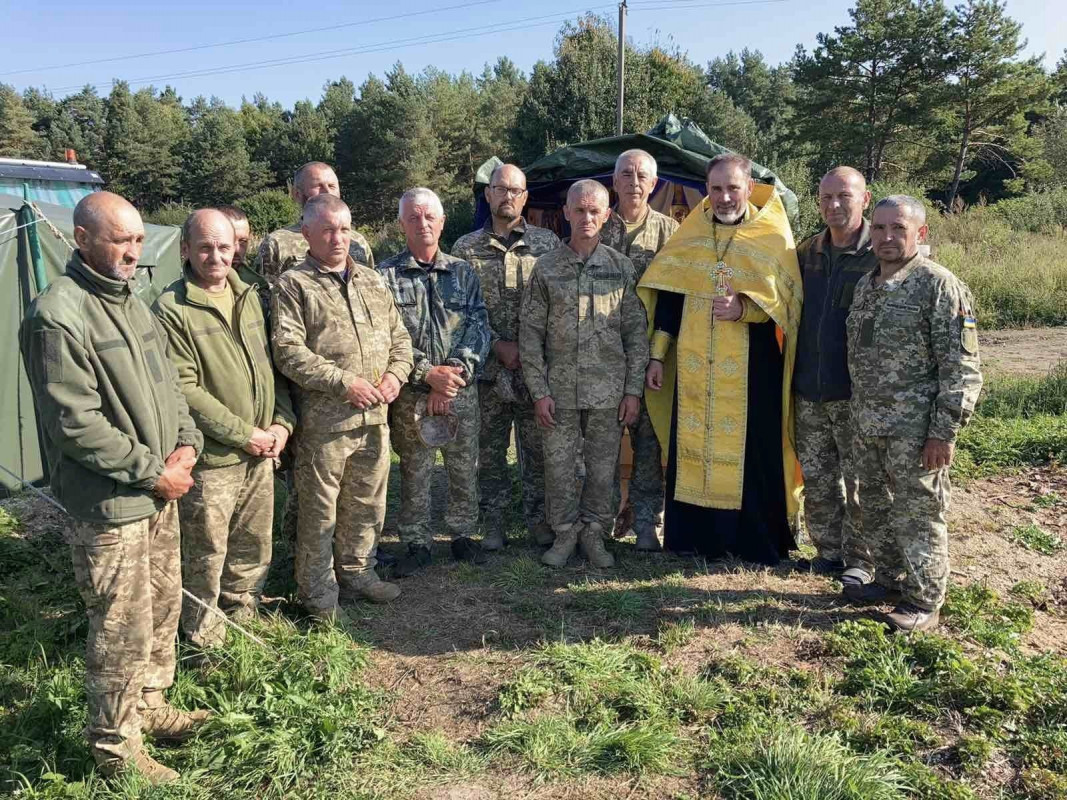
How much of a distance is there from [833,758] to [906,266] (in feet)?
7.20

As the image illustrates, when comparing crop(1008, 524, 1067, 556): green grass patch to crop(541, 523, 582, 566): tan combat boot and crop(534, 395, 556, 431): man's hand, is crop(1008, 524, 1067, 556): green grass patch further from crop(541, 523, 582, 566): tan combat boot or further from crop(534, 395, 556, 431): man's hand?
crop(534, 395, 556, 431): man's hand

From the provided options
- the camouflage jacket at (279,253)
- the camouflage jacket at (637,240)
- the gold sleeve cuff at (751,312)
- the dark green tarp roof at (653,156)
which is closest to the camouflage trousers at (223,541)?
the camouflage jacket at (279,253)

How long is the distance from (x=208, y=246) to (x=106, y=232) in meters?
0.68

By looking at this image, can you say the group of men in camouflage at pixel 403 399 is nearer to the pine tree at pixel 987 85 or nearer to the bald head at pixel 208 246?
the bald head at pixel 208 246

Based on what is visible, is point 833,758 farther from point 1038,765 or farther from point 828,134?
point 828,134

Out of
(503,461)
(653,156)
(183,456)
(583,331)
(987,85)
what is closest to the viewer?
(183,456)

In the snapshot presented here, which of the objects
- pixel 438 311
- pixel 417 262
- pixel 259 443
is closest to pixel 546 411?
pixel 438 311

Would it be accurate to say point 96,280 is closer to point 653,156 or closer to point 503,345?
Result: point 503,345

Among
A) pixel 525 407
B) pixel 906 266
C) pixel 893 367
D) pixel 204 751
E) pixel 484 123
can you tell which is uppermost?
pixel 484 123

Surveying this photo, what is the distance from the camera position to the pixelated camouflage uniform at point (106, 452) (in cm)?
240

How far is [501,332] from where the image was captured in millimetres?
4750

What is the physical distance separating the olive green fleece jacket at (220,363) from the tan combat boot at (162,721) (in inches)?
36.4

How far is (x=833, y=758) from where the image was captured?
2625 millimetres

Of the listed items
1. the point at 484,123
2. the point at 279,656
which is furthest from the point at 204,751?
the point at 484,123
